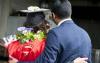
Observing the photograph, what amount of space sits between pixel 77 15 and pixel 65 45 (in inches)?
450

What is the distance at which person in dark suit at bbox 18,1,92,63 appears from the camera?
4.16 meters

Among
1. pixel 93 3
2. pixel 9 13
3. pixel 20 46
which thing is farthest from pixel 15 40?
pixel 93 3

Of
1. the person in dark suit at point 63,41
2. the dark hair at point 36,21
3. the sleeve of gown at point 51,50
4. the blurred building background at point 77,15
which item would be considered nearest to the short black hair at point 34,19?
the dark hair at point 36,21

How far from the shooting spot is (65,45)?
421cm

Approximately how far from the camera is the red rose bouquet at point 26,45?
15.5ft

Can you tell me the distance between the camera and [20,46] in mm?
4793

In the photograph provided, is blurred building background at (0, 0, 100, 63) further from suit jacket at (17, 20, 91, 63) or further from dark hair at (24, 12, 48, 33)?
suit jacket at (17, 20, 91, 63)

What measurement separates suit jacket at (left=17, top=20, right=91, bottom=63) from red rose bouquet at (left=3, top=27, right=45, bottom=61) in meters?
0.42

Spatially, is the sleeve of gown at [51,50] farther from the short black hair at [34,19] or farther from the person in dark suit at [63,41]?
the short black hair at [34,19]

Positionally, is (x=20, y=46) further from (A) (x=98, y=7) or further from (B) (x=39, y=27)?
(A) (x=98, y=7)

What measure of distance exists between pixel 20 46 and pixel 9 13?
764 cm

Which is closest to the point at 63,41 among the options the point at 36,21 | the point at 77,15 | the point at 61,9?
the point at 61,9

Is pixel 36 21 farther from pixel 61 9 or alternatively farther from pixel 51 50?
pixel 51 50

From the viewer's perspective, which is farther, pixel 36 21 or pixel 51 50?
pixel 36 21
